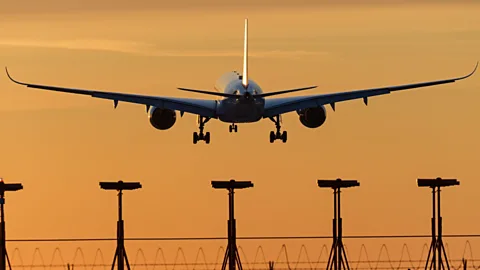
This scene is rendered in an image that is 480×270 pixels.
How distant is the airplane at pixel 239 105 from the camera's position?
17362 cm

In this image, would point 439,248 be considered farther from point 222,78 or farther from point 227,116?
point 222,78

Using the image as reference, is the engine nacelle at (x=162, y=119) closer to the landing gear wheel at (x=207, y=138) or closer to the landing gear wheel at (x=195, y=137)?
the landing gear wheel at (x=195, y=137)

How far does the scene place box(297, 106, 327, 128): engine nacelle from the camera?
18312cm

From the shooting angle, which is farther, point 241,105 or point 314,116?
point 314,116

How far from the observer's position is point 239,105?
567 ft

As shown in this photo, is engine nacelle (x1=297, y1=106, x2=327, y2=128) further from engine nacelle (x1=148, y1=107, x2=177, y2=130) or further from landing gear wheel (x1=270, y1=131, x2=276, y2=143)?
engine nacelle (x1=148, y1=107, x2=177, y2=130)

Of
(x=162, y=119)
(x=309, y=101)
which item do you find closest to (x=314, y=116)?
(x=309, y=101)

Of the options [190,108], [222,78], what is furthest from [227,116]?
[222,78]

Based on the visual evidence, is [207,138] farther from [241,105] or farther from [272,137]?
[241,105]

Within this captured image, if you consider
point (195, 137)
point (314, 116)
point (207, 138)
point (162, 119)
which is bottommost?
point (207, 138)

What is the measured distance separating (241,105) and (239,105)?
0.17 m

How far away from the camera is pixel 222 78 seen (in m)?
197

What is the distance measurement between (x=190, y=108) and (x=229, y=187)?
4810 centimetres

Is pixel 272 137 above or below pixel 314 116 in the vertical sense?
below
